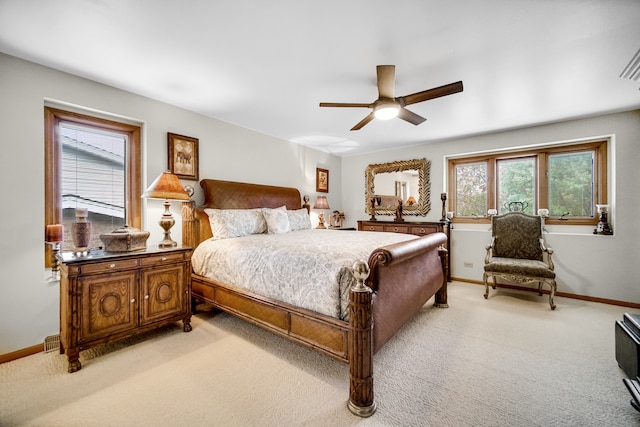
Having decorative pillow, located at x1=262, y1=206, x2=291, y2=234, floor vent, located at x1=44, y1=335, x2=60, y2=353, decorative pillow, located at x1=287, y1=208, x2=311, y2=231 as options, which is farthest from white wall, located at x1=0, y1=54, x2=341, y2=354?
decorative pillow, located at x1=287, y1=208, x2=311, y2=231

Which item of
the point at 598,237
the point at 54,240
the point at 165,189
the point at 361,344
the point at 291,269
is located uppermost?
the point at 165,189

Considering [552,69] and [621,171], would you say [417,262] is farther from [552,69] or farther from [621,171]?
[621,171]

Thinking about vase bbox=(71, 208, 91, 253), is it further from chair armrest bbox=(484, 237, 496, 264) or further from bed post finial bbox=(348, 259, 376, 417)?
chair armrest bbox=(484, 237, 496, 264)

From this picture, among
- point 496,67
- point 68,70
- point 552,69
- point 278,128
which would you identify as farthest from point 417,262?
point 68,70

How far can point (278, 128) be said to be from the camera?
4078 millimetres

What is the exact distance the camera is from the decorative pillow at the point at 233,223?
3070 millimetres

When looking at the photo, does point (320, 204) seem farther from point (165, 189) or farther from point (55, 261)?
point (55, 261)

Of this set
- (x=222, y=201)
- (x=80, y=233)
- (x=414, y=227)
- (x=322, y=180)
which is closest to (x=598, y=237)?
(x=414, y=227)

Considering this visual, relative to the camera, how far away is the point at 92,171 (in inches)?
106

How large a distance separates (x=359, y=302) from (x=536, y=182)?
419 centimetres

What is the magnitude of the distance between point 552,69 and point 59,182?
4715mm

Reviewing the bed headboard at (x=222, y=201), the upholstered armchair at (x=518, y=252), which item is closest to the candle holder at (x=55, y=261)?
the bed headboard at (x=222, y=201)

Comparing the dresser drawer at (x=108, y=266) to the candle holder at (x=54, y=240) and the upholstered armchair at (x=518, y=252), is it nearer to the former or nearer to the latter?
the candle holder at (x=54, y=240)

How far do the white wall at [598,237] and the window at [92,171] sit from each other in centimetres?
394
